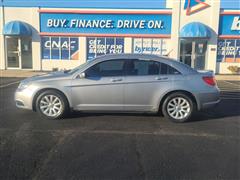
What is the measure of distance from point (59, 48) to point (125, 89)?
1552 cm

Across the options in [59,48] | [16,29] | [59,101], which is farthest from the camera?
[59,48]

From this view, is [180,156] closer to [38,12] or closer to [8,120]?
[8,120]

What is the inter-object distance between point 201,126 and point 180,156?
2.03m

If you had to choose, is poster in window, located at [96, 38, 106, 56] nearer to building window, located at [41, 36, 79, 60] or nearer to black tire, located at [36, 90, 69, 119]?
building window, located at [41, 36, 79, 60]

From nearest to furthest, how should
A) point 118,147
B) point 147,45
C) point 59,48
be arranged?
1. point 118,147
2. point 147,45
3. point 59,48

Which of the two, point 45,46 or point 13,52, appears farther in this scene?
point 13,52

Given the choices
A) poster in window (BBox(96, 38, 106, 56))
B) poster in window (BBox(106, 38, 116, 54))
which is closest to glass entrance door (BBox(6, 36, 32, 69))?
poster in window (BBox(96, 38, 106, 56))

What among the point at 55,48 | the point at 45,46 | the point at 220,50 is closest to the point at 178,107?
the point at 220,50

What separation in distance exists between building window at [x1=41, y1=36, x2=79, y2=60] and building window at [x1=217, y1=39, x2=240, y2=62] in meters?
10.9

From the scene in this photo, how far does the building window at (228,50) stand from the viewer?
20.7 m

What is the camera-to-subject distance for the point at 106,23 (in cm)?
2059

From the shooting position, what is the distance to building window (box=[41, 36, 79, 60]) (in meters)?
20.9

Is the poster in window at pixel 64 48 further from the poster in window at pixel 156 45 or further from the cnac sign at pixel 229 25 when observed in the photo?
the cnac sign at pixel 229 25

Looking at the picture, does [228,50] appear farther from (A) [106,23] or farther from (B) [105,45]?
(A) [106,23]
